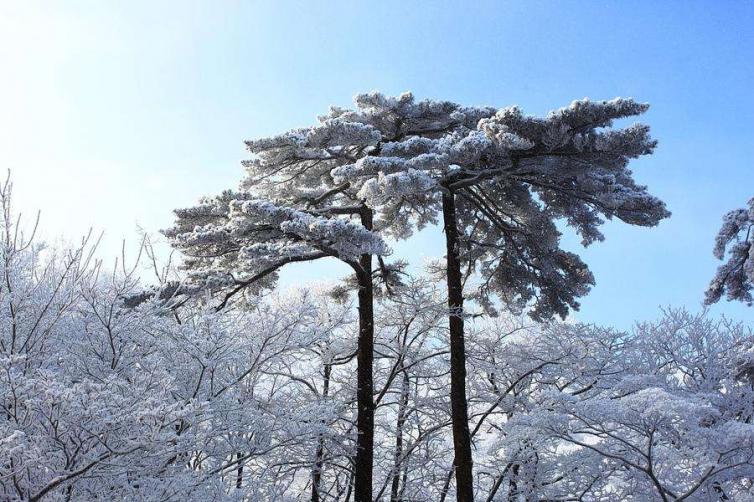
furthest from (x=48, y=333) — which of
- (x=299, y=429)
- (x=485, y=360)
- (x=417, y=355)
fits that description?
(x=485, y=360)

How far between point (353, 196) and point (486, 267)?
353 centimetres

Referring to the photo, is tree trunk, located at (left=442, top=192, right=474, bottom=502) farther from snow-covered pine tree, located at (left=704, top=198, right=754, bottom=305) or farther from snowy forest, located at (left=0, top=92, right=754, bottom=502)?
snow-covered pine tree, located at (left=704, top=198, right=754, bottom=305)

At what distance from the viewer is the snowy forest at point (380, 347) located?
6.79m

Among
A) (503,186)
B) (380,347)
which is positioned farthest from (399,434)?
(503,186)

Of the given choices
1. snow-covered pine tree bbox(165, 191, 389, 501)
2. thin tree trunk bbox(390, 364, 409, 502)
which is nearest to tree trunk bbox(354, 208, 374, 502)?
snow-covered pine tree bbox(165, 191, 389, 501)

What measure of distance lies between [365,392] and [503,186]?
5.43 metres

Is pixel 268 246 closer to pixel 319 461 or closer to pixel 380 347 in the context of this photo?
pixel 319 461

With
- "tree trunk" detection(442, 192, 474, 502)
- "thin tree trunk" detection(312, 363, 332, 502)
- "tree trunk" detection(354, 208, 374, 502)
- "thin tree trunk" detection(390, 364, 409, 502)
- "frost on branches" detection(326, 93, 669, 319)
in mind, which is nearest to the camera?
"frost on branches" detection(326, 93, 669, 319)

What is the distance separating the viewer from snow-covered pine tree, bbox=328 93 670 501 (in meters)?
9.70

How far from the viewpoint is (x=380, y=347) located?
16.0 meters

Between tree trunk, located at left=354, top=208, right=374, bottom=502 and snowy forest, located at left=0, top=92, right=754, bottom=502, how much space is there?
0.04 metres

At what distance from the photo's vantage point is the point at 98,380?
7.90 meters

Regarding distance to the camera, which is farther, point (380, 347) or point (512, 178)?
point (380, 347)

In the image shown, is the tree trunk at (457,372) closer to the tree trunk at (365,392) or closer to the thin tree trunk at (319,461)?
the tree trunk at (365,392)
